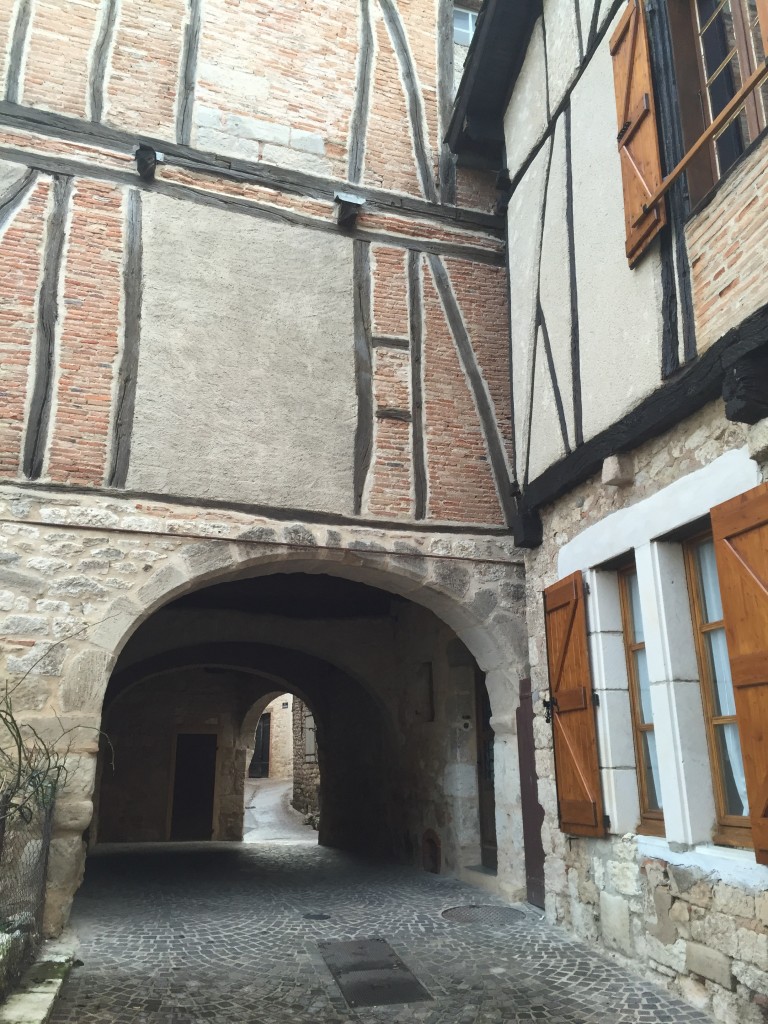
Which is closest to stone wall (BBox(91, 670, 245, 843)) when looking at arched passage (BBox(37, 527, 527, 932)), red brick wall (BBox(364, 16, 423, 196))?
arched passage (BBox(37, 527, 527, 932))

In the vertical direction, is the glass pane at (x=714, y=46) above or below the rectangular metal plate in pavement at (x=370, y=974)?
above

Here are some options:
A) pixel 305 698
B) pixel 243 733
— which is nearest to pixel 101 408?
pixel 305 698

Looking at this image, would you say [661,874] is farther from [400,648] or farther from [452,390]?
[400,648]

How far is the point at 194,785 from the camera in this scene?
10930 mm

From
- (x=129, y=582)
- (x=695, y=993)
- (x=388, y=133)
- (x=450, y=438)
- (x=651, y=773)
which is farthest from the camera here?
(x=388, y=133)

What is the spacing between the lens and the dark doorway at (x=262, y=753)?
18375 mm

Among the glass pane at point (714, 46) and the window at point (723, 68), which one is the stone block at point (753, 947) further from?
the glass pane at point (714, 46)

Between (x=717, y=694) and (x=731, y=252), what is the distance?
69.4 inches

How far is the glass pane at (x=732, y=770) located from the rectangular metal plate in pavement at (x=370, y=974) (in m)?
1.41

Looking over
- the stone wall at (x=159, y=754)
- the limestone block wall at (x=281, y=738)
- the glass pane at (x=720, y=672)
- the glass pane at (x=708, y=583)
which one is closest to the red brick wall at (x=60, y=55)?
the glass pane at (x=708, y=583)

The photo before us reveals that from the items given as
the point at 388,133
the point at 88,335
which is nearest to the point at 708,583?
the point at 88,335

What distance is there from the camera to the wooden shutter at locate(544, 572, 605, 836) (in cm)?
383

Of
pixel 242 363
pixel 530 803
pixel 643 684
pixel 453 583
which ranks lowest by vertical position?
pixel 530 803

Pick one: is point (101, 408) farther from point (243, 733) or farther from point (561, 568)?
point (243, 733)
